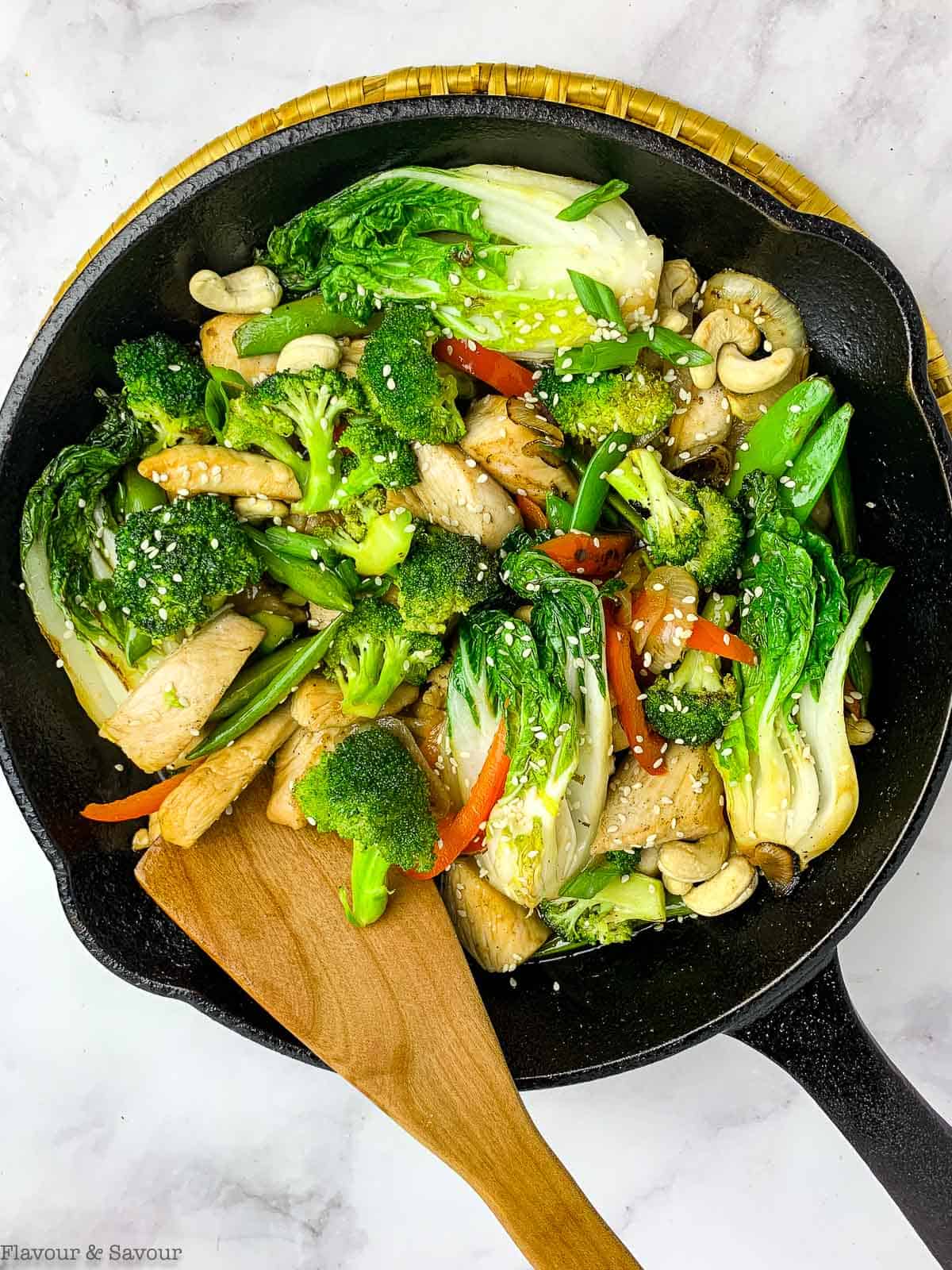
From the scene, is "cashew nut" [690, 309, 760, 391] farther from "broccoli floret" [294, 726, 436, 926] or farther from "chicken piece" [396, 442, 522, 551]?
"broccoli floret" [294, 726, 436, 926]

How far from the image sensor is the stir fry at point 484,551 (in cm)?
234

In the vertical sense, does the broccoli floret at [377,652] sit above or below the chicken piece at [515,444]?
below

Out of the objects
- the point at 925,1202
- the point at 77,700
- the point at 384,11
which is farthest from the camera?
the point at 384,11

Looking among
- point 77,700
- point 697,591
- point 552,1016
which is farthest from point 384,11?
point 552,1016

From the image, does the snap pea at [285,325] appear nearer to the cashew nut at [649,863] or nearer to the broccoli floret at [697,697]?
the broccoli floret at [697,697]

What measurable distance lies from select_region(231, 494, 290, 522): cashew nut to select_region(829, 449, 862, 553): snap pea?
1.39 m

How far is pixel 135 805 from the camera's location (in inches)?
100

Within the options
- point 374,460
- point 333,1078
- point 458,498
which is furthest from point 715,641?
point 333,1078

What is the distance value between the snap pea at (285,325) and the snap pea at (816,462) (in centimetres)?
114

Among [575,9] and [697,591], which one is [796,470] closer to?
[697,591]

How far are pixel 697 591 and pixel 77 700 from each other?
1.62 meters

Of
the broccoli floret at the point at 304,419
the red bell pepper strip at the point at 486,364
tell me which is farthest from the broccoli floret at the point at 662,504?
the broccoli floret at the point at 304,419

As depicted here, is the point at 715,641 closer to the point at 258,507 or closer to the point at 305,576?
the point at 305,576

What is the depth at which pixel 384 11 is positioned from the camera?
9.07ft
